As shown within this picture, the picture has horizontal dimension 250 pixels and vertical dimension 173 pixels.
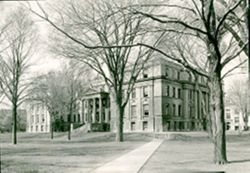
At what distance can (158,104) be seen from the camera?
64.4 m

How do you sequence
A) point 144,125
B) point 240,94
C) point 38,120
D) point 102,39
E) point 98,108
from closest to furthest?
point 102,39 → point 144,125 → point 240,94 → point 98,108 → point 38,120

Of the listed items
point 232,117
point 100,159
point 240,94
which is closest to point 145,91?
point 240,94

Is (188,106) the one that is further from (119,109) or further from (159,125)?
(119,109)

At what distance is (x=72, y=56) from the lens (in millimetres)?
28484

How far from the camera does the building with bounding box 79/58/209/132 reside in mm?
64312

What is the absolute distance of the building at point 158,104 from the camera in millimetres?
64312

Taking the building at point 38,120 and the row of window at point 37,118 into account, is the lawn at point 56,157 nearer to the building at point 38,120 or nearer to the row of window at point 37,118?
the building at point 38,120

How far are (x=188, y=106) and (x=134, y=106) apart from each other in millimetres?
10583

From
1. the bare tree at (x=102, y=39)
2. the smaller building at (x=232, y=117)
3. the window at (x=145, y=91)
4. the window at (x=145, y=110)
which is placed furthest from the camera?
A: the smaller building at (x=232, y=117)

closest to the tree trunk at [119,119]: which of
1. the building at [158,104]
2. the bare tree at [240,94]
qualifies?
the building at [158,104]

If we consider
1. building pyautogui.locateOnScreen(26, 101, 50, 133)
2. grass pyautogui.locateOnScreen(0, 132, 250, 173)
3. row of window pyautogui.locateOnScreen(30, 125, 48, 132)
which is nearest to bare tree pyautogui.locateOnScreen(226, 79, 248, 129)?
building pyautogui.locateOnScreen(26, 101, 50, 133)

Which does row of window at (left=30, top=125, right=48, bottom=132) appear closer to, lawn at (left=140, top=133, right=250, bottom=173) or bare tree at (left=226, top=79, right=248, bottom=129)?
bare tree at (left=226, top=79, right=248, bottom=129)

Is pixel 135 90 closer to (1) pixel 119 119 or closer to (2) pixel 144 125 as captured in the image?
(2) pixel 144 125

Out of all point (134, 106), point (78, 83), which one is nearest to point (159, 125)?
point (134, 106)
